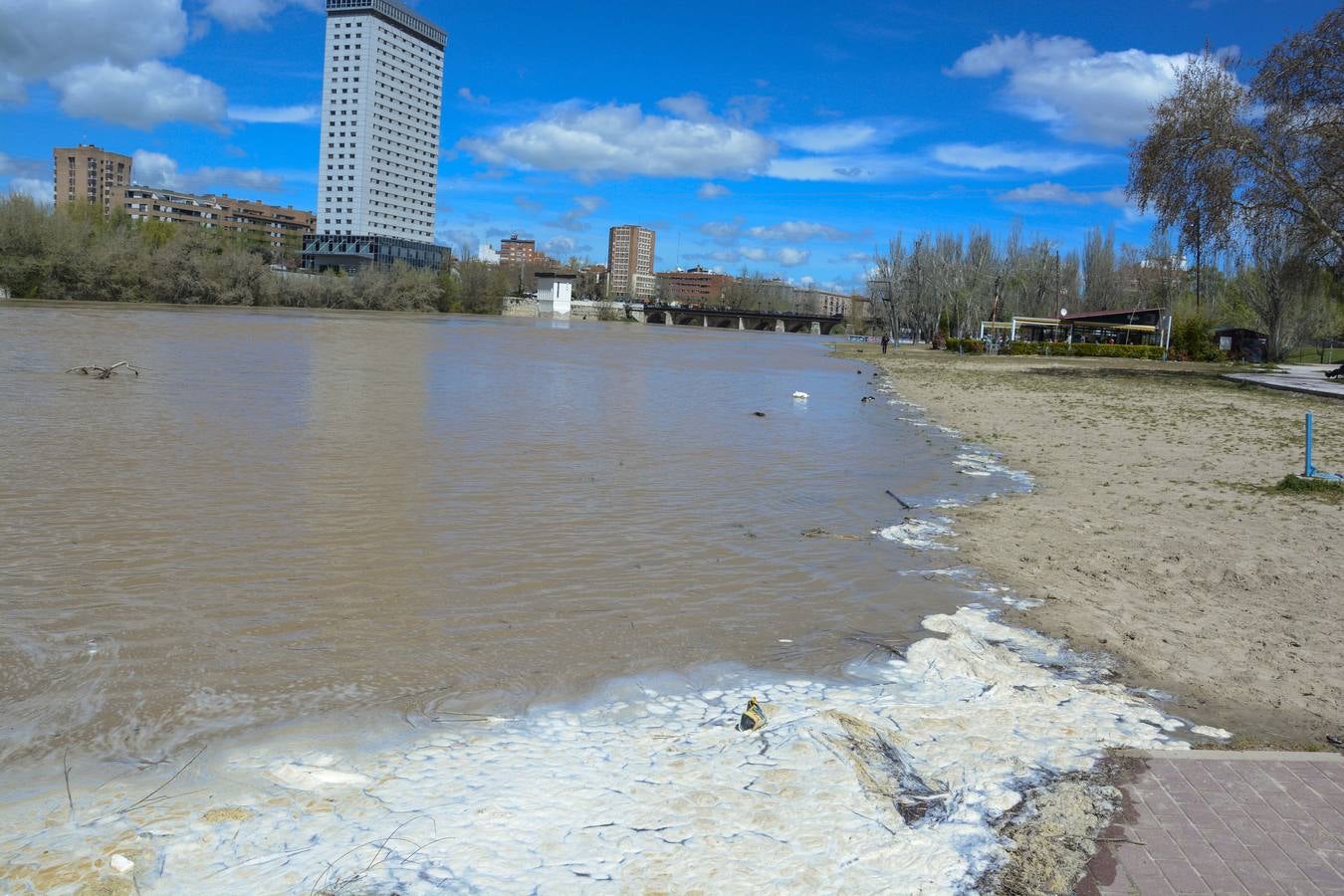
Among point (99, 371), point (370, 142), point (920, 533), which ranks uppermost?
point (370, 142)

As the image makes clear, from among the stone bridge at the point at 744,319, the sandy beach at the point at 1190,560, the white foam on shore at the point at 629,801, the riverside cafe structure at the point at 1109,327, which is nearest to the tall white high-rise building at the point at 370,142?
the stone bridge at the point at 744,319

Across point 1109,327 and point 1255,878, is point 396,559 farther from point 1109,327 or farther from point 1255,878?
point 1109,327

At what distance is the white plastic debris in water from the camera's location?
4914 millimetres

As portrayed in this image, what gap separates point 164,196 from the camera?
641 ft

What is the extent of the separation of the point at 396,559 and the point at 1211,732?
611 cm

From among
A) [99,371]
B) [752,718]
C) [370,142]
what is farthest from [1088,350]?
[370,142]

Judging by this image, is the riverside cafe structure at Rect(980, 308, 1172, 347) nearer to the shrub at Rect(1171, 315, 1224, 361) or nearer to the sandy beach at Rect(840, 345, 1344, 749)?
the shrub at Rect(1171, 315, 1224, 361)

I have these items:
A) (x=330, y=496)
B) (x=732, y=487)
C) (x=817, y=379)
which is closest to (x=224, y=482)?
(x=330, y=496)

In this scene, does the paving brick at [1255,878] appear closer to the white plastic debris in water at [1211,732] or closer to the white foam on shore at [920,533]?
the white plastic debris in water at [1211,732]

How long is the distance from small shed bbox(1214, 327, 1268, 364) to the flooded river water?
5671cm

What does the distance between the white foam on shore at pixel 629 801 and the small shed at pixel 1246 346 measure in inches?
2507

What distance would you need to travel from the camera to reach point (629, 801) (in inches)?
156

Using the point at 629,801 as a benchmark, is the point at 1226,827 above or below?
above

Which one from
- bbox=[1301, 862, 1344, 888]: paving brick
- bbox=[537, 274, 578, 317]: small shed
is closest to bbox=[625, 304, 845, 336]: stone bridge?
bbox=[537, 274, 578, 317]: small shed
